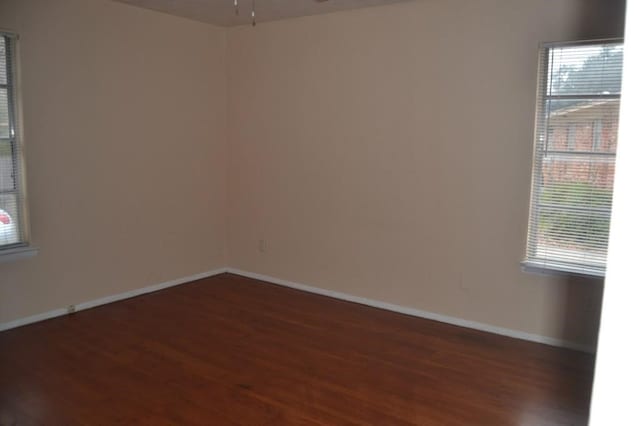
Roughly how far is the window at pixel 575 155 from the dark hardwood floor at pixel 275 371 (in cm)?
73

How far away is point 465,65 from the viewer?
3830mm

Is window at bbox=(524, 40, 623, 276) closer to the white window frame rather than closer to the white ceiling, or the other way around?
the white ceiling

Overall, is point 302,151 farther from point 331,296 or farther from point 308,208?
point 331,296

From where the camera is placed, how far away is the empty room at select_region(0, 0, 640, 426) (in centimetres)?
305

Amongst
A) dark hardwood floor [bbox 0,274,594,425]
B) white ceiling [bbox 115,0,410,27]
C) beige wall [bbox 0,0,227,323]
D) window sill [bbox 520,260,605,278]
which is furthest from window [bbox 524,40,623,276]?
beige wall [bbox 0,0,227,323]

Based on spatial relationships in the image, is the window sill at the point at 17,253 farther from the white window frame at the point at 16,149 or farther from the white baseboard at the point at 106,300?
the white baseboard at the point at 106,300

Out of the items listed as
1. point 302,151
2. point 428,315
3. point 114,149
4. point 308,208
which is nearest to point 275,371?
point 428,315

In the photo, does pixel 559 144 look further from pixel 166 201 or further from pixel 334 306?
pixel 166 201

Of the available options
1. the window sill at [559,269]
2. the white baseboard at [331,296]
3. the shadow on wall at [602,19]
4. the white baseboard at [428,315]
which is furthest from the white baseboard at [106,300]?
the shadow on wall at [602,19]

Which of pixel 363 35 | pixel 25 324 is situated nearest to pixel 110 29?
pixel 363 35

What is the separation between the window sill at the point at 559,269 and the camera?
135 inches

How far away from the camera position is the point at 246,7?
4.35 meters

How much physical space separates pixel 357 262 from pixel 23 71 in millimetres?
3061

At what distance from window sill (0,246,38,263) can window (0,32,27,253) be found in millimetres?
29
